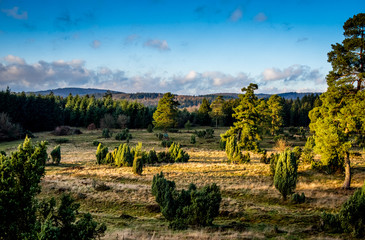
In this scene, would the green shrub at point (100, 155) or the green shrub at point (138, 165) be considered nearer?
the green shrub at point (138, 165)

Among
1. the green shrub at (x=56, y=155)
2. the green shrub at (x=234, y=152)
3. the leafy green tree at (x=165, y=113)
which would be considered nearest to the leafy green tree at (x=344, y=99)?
the green shrub at (x=234, y=152)

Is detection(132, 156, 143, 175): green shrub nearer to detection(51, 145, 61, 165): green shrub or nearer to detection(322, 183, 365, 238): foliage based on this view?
detection(51, 145, 61, 165): green shrub

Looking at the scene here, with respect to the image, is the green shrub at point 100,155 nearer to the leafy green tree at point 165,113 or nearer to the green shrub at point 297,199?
the green shrub at point 297,199

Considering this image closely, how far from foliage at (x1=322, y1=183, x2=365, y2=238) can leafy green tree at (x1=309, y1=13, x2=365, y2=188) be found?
6511mm

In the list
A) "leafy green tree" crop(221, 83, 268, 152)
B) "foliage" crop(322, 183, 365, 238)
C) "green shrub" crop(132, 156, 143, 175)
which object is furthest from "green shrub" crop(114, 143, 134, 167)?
"foliage" crop(322, 183, 365, 238)

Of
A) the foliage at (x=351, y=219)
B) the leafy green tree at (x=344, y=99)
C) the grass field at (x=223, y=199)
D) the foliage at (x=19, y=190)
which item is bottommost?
the grass field at (x=223, y=199)

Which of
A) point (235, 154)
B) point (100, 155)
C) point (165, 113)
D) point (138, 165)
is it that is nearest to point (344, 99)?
point (235, 154)

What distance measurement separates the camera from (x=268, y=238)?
8391 millimetres

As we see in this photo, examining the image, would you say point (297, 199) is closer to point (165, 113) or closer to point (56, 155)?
point (56, 155)

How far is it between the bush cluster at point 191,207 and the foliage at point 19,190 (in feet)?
20.4

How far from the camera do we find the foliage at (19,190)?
15.2 ft

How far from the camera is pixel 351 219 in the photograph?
30.0 ft

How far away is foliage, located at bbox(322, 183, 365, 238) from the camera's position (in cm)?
899

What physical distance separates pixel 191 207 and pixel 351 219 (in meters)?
6.58
